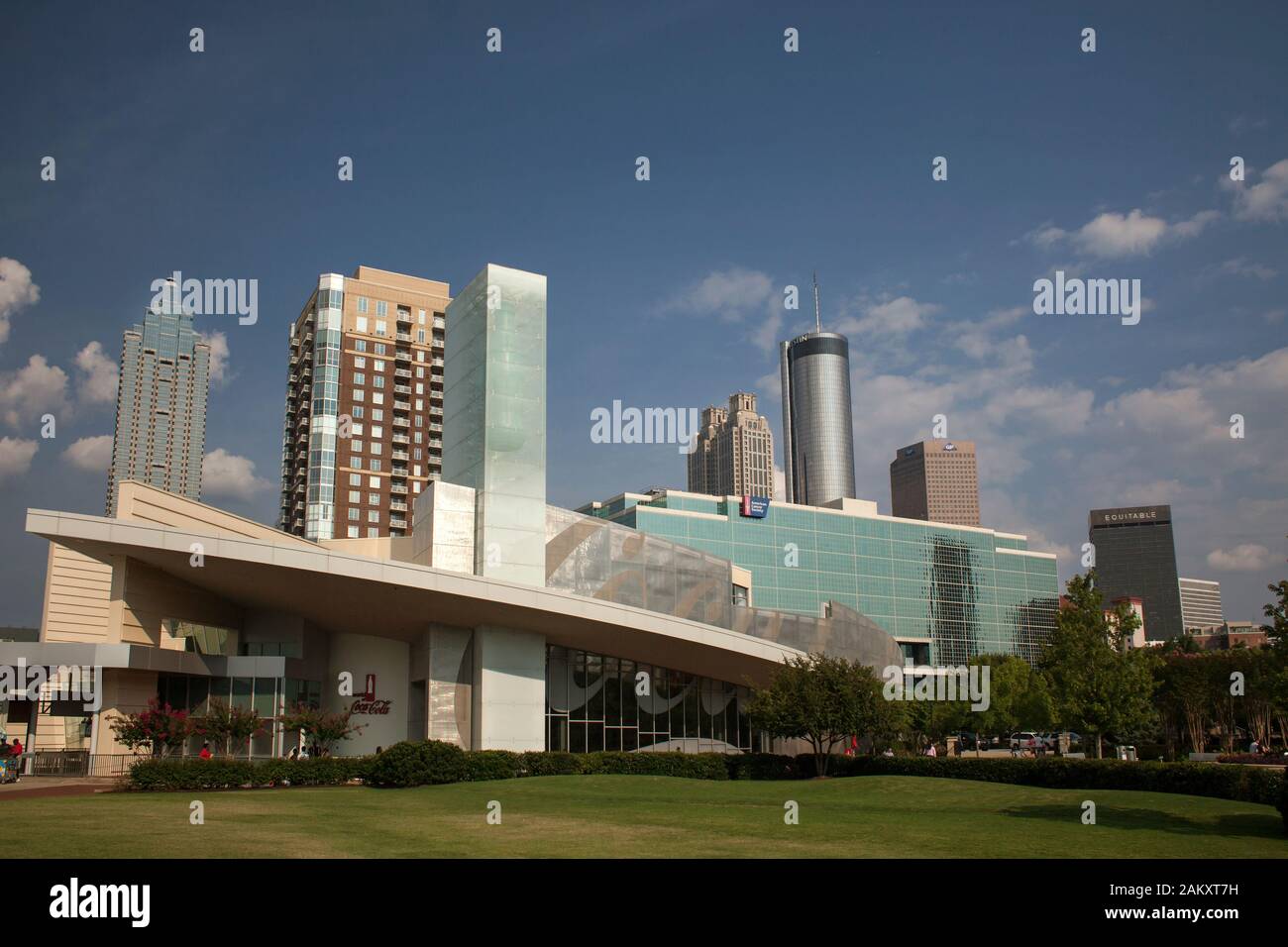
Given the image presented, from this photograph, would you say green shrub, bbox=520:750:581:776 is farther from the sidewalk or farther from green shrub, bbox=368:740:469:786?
the sidewalk

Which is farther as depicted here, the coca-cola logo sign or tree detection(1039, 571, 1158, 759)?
the coca-cola logo sign

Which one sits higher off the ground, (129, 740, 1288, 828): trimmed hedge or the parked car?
(129, 740, 1288, 828): trimmed hedge

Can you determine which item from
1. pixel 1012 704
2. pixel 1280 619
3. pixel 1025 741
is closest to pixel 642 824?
pixel 1280 619

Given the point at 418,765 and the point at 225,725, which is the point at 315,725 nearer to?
the point at 225,725

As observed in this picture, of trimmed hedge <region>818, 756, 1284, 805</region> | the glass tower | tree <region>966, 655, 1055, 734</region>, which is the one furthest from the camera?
tree <region>966, 655, 1055, 734</region>

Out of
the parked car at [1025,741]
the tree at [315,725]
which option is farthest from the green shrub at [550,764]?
the parked car at [1025,741]

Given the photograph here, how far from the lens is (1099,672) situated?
35625mm

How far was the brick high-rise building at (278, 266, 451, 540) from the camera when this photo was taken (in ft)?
389

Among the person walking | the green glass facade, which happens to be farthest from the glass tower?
the green glass facade

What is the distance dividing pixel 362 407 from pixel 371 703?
263 ft

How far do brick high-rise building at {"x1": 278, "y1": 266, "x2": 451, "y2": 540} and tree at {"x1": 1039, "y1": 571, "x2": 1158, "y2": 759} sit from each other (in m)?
89.0

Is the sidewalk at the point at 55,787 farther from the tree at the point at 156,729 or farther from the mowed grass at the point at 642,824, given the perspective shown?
the mowed grass at the point at 642,824
